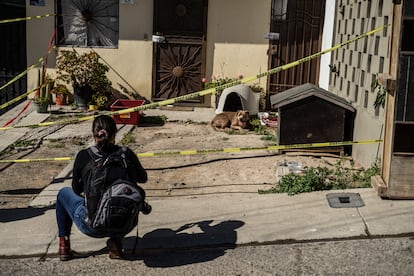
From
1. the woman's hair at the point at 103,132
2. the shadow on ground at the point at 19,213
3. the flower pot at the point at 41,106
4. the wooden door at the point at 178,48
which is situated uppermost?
the wooden door at the point at 178,48

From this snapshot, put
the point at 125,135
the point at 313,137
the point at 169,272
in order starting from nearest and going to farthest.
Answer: the point at 169,272 → the point at 313,137 → the point at 125,135

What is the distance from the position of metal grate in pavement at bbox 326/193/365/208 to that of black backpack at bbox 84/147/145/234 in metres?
2.33

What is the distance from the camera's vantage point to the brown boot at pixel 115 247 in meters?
5.45

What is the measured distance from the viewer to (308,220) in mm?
6258

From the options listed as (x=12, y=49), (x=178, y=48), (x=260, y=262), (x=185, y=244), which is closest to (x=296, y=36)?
(x=178, y=48)

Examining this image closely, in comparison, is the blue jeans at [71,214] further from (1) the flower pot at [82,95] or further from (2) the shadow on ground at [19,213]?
(1) the flower pot at [82,95]

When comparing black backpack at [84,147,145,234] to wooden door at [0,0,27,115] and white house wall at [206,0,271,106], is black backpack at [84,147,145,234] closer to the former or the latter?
white house wall at [206,0,271,106]

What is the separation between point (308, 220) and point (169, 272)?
161cm

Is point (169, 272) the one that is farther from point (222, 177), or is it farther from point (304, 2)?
point (304, 2)

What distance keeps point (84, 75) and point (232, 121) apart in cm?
324

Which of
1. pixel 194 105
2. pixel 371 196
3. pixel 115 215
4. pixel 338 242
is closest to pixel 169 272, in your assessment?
pixel 115 215

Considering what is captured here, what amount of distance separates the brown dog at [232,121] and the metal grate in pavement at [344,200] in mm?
4332

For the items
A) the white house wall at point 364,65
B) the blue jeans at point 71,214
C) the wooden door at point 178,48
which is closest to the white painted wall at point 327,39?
the white house wall at point 364,65

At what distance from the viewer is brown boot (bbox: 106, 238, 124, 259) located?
215 inches
